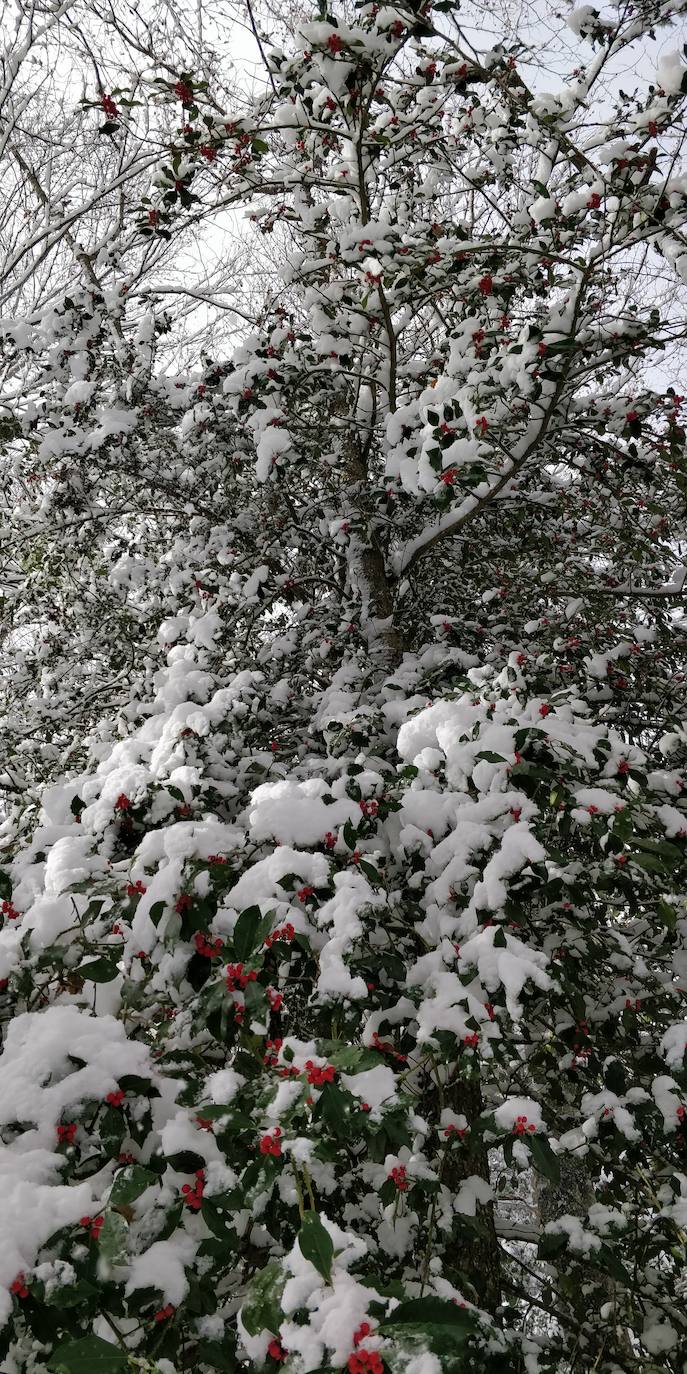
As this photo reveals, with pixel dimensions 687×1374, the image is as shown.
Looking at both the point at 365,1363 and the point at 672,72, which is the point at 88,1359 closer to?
the point at 365,1363

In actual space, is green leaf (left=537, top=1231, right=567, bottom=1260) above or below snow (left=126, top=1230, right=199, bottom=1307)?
below

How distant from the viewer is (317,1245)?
4.54 ft

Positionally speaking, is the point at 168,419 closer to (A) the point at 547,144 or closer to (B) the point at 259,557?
(B) the point at 259,557

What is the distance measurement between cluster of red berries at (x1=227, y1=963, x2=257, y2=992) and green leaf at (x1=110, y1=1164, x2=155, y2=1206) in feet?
1.43

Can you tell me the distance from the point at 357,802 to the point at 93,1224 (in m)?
1.28

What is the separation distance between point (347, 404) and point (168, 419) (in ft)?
4.75

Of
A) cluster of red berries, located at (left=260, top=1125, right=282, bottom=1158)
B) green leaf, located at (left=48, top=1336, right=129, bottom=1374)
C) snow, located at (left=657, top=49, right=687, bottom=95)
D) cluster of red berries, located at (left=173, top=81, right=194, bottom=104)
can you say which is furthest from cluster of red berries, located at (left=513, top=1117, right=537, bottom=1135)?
cluster of red berries, located at (left=173, top=81, right=194, bottom=104)

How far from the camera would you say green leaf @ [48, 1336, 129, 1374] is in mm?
1231

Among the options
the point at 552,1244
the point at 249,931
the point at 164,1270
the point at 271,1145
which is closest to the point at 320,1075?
the point at 271,1145

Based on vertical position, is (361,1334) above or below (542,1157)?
above

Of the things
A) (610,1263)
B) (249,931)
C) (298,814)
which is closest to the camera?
(249,931)

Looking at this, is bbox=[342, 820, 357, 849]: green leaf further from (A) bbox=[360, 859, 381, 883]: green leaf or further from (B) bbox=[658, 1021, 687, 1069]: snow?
(B) bbox=[658, 1021, 687, 1069]: snow

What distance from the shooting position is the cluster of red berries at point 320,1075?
1.62 metres

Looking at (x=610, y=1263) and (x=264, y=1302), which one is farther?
(x=610, y=1263)
